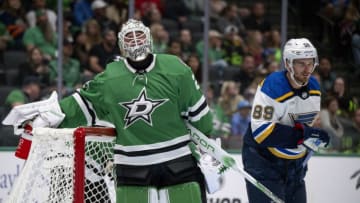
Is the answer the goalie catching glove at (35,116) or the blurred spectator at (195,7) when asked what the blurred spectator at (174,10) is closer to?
the blurred spectator at (195,7)

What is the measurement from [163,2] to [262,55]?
92 centimetres

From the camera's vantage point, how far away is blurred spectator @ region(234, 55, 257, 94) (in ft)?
27.2

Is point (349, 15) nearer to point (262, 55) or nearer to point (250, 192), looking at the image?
point (262, 55)

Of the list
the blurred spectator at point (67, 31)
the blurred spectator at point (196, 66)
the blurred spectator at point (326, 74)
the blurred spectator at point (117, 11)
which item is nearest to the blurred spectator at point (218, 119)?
the blurred spectator at point (196, 66)

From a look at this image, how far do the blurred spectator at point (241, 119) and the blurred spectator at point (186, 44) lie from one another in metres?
0.57

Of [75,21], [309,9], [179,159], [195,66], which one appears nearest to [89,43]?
[75,21]

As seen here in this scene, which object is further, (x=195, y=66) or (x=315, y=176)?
(x=195, y=66)

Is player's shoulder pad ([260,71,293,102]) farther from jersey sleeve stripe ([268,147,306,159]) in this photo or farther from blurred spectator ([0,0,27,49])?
blurred spectator ([0,0,27,49])

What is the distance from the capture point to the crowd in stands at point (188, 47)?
8.06 meters

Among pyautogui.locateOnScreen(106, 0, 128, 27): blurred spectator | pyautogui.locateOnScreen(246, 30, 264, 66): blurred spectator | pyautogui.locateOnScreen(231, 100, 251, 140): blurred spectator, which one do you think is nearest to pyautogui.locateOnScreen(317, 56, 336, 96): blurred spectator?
pyautogui.locateOnScreen(246, 30, 264, 66): blurred spectator

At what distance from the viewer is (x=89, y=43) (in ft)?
28.0

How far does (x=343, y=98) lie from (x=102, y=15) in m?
2.12

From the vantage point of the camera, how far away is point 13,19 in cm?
852

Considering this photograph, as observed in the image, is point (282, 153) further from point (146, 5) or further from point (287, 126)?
point (146, 5)
